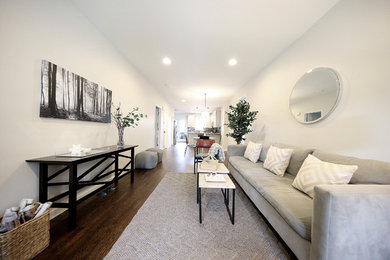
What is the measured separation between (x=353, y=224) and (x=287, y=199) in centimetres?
43

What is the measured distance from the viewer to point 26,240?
3.18 feet

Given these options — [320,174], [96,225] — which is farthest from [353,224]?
[96,225]

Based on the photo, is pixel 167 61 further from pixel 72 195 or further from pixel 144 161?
pixel 72 195

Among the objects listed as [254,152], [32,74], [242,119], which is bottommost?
[254,152]

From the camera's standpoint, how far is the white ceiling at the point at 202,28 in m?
1.61

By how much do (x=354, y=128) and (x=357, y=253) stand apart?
1.25m

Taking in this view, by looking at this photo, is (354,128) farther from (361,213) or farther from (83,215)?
(83,215)

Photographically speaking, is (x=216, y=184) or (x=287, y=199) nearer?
(x=287, y=199)

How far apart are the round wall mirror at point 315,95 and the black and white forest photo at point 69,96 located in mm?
3339

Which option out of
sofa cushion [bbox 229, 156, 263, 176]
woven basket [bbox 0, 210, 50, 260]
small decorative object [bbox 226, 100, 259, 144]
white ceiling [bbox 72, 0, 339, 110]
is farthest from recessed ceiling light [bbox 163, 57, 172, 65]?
woven basket [bbox 0, 210, 50, 260]

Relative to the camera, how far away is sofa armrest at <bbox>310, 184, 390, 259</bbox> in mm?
738

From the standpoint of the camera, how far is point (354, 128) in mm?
1367

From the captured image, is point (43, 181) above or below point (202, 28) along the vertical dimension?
below

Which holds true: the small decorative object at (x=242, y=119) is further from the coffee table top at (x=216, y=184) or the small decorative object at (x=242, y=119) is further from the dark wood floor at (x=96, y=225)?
the dark wood floor at (x=96, y=225)
